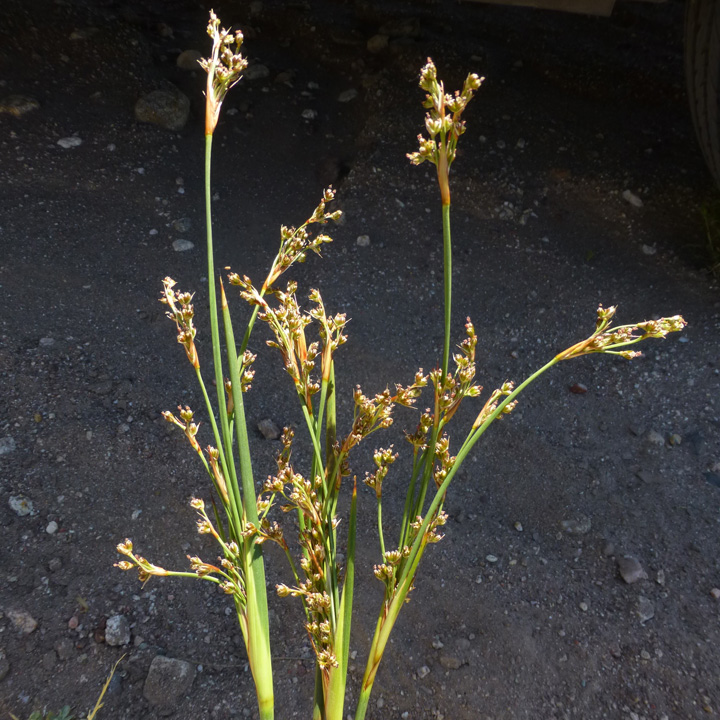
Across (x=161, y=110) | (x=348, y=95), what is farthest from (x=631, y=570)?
(x=161, y=110)

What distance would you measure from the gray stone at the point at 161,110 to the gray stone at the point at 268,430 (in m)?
1.42

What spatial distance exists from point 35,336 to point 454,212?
1.53 metres

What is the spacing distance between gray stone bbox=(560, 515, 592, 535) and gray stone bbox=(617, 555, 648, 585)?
0.12 metres

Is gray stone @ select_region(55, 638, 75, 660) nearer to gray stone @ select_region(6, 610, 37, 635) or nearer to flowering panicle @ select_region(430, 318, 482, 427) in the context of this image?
gray stone @ select_region(6, 610, 37, 635)

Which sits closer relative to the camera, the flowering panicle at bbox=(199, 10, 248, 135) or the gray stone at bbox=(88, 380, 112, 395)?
the flowering panicle at bbox=(199, 10, 248, 135)

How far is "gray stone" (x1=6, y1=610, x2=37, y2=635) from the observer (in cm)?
153

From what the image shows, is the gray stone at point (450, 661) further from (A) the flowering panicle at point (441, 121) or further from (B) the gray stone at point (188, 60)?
(B) the gray stone at point (188, 60)

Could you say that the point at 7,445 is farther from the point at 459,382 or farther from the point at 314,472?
the point at 459,382

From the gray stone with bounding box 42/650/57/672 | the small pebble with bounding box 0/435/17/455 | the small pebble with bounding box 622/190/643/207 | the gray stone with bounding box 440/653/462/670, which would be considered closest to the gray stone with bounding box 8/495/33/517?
the small pebble with bounding box 0/435/17/455

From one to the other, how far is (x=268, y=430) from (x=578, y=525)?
92 centimetres

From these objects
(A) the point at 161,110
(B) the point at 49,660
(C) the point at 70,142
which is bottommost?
(B) the point at 49,660

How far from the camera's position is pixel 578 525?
185 cm

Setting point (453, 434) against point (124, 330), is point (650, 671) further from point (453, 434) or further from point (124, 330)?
point (124, 330)

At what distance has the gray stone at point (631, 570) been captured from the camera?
174cm
